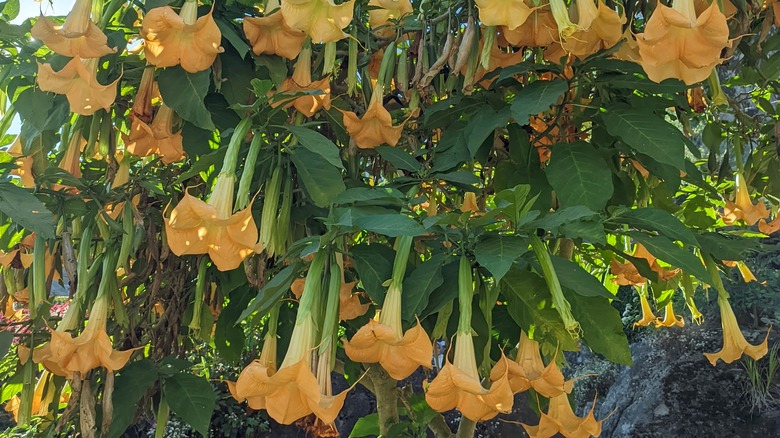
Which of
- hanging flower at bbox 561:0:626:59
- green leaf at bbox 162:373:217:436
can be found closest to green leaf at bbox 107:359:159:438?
green leaf at bbox 162:373:217:436

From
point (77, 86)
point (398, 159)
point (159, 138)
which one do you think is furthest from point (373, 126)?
point (77, 86)

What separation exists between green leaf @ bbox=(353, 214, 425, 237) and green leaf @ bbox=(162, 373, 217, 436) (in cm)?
61

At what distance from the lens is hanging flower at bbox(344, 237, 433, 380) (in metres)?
0.85

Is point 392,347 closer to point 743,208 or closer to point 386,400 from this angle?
point 386,400

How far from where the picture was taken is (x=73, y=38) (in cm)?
100

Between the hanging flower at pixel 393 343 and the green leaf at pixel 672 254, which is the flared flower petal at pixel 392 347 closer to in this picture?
the hanging flower at pixel 393 343

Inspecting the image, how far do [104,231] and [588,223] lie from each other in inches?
36.3

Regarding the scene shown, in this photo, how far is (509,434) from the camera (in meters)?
4.37

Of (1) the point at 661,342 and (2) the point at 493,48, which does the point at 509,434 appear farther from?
(2) the point at 493,48

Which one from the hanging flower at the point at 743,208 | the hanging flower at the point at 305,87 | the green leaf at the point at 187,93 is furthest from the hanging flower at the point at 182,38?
the hanging flower at the point at 743,208

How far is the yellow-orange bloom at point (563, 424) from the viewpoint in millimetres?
1118

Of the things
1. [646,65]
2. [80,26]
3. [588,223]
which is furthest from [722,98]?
→ [80,26]

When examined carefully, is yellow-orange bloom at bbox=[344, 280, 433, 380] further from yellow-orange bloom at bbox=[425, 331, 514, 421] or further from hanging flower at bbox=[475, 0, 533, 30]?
hanging flower at bbox=[475, 0, 533, 30]

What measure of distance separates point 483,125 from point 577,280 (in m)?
0.34
